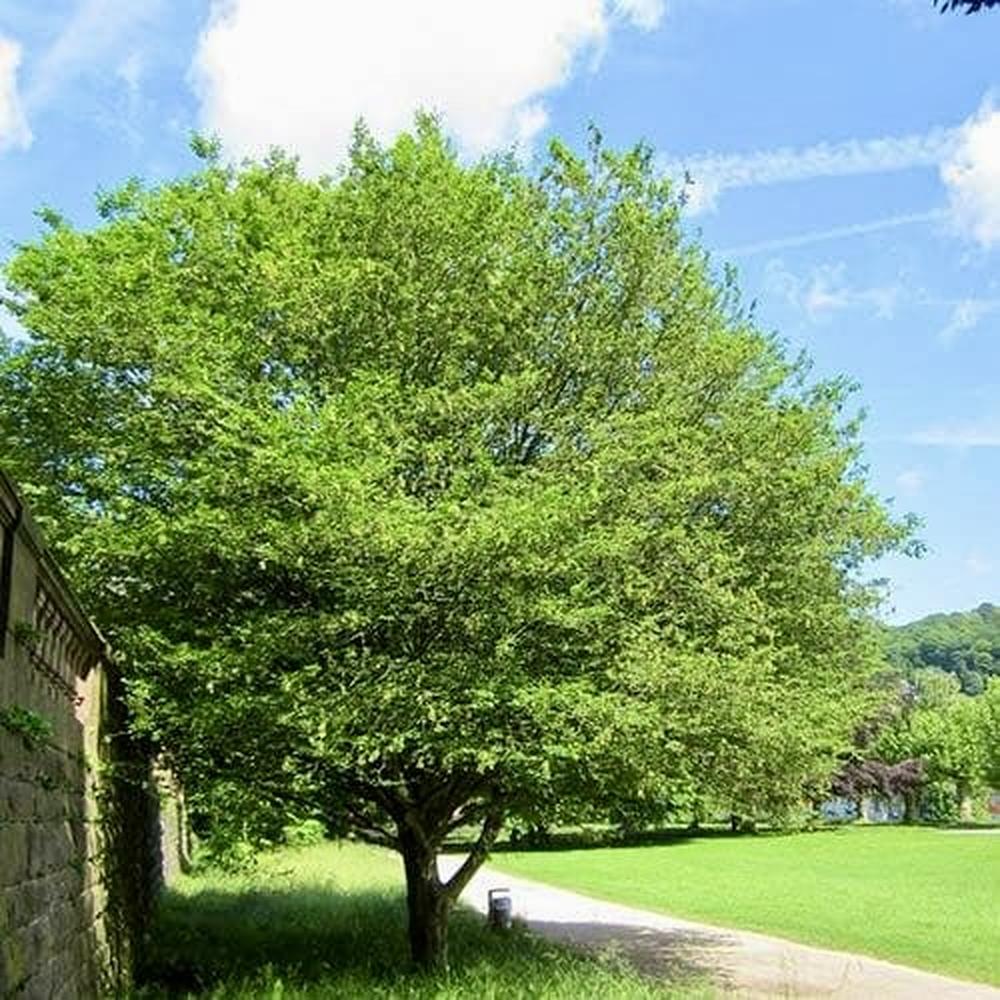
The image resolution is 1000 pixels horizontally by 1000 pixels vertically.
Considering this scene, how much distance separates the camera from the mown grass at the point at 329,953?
10.1 metres

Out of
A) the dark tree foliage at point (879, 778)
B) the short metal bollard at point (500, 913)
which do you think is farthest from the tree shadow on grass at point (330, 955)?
the dark tree foliage at point (879, 778)

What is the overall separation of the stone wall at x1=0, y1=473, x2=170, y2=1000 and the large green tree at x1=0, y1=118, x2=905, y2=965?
1.50 m

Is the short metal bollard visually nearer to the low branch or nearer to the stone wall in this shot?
the low branch

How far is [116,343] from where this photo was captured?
13516mm

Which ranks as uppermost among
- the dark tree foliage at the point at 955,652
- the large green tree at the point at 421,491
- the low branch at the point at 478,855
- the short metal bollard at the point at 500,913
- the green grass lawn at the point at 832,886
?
the dark tree foliage at the point at 955,652

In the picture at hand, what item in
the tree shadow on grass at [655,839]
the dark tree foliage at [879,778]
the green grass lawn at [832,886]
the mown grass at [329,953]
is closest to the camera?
the mown grass at [329,953]

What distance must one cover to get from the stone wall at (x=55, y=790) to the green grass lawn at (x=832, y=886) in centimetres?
1027

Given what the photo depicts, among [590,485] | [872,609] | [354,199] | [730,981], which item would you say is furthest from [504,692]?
[872,609]

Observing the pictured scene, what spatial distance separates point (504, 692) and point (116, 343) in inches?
217

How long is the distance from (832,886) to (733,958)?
13.3 metres

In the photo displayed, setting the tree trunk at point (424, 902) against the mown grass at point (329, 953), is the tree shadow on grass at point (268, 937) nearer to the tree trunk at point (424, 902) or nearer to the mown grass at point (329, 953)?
the mown grass at point (329, 953)

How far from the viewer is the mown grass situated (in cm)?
1014

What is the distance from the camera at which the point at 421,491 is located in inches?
566

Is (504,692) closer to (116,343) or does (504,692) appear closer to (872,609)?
(116,343)
